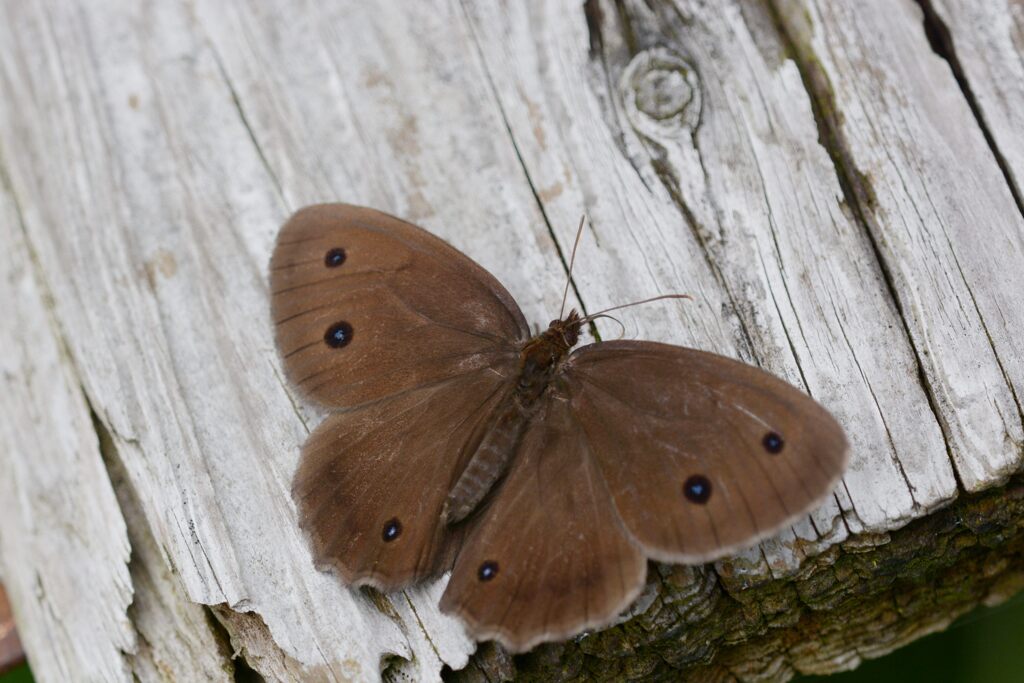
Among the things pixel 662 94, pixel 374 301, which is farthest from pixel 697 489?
pixel 662 94

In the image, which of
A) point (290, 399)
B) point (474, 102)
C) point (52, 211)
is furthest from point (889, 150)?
point (52, 211)

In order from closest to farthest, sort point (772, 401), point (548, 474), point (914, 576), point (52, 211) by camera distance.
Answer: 1. point (772, 401)
2. point (548, 474)
3. point (914, 576)
4. point (52, 211)

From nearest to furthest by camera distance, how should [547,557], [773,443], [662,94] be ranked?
1. [773,443]
2. [547,557]
3. [662,94]

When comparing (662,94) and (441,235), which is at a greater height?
(662,94)

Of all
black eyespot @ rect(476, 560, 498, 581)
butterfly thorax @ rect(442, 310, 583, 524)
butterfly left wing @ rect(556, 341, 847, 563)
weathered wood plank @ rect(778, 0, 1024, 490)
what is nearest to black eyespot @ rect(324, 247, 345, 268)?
butterfly thorax @ rect(442, 310, 583, 524)

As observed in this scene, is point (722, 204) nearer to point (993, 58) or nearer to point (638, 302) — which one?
point (638, 302)

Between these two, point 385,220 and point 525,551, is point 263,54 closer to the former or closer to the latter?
Answer: point 385,220

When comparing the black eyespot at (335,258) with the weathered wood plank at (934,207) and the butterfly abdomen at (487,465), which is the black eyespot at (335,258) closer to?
the butterfly abdomen at (487,465)
